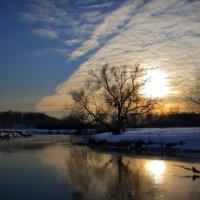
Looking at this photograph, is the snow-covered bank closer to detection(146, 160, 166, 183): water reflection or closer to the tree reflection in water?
detection(146, 160, 166, 183): water reflection

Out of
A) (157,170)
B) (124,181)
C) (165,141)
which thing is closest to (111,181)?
(124,181)

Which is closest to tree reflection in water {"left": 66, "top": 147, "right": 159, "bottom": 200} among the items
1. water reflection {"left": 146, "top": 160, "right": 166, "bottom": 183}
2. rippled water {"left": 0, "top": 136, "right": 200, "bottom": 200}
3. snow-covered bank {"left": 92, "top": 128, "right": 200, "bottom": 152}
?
rippled water {"left": 0, "top": 136, "right": 200, "bottom": 200}

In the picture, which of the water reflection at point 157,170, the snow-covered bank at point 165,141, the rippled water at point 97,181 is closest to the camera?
the rippled water at point 97,181

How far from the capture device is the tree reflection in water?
13377 mm

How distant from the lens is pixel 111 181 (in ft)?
54.5

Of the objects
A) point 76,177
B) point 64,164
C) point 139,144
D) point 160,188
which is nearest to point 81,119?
point 139,144

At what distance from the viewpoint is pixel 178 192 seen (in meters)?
13.8

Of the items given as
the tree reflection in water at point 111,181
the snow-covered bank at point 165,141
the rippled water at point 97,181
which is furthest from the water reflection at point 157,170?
the snow-covered bank at point 165,141

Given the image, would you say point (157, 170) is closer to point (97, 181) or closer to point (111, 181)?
point (111, 181)

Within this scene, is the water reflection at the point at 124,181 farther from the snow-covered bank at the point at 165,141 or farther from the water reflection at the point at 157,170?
the snow-covered bank at the point at 165,141

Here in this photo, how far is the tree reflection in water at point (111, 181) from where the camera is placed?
43.9ft

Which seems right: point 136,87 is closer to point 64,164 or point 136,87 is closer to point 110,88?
point 110,88

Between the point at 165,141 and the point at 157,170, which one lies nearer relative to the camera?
the point at 157,170

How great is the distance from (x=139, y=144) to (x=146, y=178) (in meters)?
20.0
